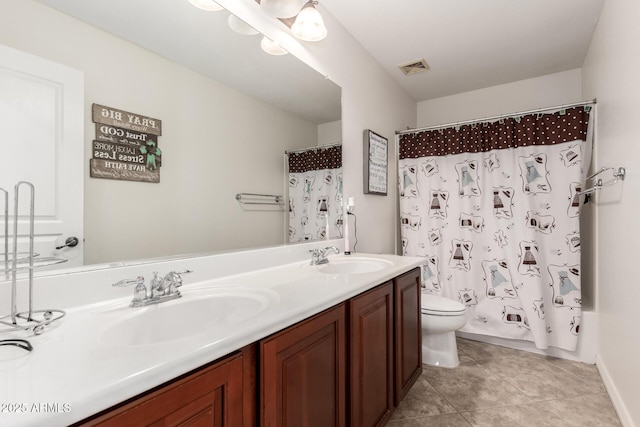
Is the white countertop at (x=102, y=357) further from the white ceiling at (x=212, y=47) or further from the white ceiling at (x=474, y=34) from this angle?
the white ceiling at (x=474, y=34)

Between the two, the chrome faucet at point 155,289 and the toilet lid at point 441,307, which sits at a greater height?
the chrome faucet at point 155,289

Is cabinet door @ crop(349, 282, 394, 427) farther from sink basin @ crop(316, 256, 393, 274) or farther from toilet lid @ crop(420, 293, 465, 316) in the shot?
toilet lid @ crop(420, 293, 465, 316)

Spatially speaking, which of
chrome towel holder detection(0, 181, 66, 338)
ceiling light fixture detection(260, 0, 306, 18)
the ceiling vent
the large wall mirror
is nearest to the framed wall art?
the ceiling vent

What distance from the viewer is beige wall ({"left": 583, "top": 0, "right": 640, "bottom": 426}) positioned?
4.65 feet

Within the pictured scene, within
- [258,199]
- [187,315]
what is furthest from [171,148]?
[187,315]

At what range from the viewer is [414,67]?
2.66 m

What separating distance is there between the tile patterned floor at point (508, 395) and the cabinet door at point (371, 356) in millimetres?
327

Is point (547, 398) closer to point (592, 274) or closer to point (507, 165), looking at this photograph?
point (592, 274)

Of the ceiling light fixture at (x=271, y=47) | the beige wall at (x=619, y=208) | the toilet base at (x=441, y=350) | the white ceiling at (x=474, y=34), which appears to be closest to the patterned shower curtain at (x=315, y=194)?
the ceiling light fixture at (x=271, y=47)

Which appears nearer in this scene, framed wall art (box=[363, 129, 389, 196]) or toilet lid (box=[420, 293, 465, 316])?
toilet lid (box=[420, 293, 465, 316])

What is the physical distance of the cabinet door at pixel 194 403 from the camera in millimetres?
516

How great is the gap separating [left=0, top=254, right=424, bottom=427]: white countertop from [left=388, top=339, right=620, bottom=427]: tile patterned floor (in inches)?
46.1

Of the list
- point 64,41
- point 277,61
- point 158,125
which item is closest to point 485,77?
point 277,61

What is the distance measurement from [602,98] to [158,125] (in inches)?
101
